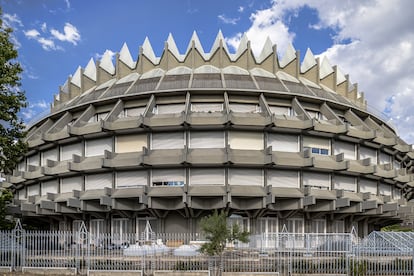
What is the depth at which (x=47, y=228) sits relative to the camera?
57.8 metres

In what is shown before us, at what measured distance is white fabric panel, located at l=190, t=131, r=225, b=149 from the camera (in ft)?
Answer: 137

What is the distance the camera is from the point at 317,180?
141 ft

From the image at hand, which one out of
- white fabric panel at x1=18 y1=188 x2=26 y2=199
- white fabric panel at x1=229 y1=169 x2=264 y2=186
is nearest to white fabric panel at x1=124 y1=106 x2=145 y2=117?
white fabric panel at x1=229 y1=169 x2=264 y2=186

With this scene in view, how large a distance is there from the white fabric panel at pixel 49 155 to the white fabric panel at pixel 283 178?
23.7 metres

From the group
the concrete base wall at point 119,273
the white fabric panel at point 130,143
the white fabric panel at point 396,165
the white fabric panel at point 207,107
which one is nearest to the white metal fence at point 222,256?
the concrete base wall at point 119,273

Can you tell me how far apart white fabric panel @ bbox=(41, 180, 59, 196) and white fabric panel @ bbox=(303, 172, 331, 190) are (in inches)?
1021

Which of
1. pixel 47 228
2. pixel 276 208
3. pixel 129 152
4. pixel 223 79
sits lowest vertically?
pixel 47 228

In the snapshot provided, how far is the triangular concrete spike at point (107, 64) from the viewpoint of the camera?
53375 mm

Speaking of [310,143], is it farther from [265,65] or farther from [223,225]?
[223,225]

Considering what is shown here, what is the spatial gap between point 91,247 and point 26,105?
1010cm

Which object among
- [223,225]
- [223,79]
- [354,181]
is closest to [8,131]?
[223,225]

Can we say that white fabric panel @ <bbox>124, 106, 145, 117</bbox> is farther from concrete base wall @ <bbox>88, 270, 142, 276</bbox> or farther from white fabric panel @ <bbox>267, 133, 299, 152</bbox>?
concrete base wall @ <bbox>88, 270, 142, 276</bbox>

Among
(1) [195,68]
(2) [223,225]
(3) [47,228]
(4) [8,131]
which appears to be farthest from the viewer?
(3) [47,228]

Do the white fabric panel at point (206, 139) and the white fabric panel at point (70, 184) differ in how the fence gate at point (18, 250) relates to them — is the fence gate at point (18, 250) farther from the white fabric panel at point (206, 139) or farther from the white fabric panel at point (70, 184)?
the white fabric panel at point (206, 139)
